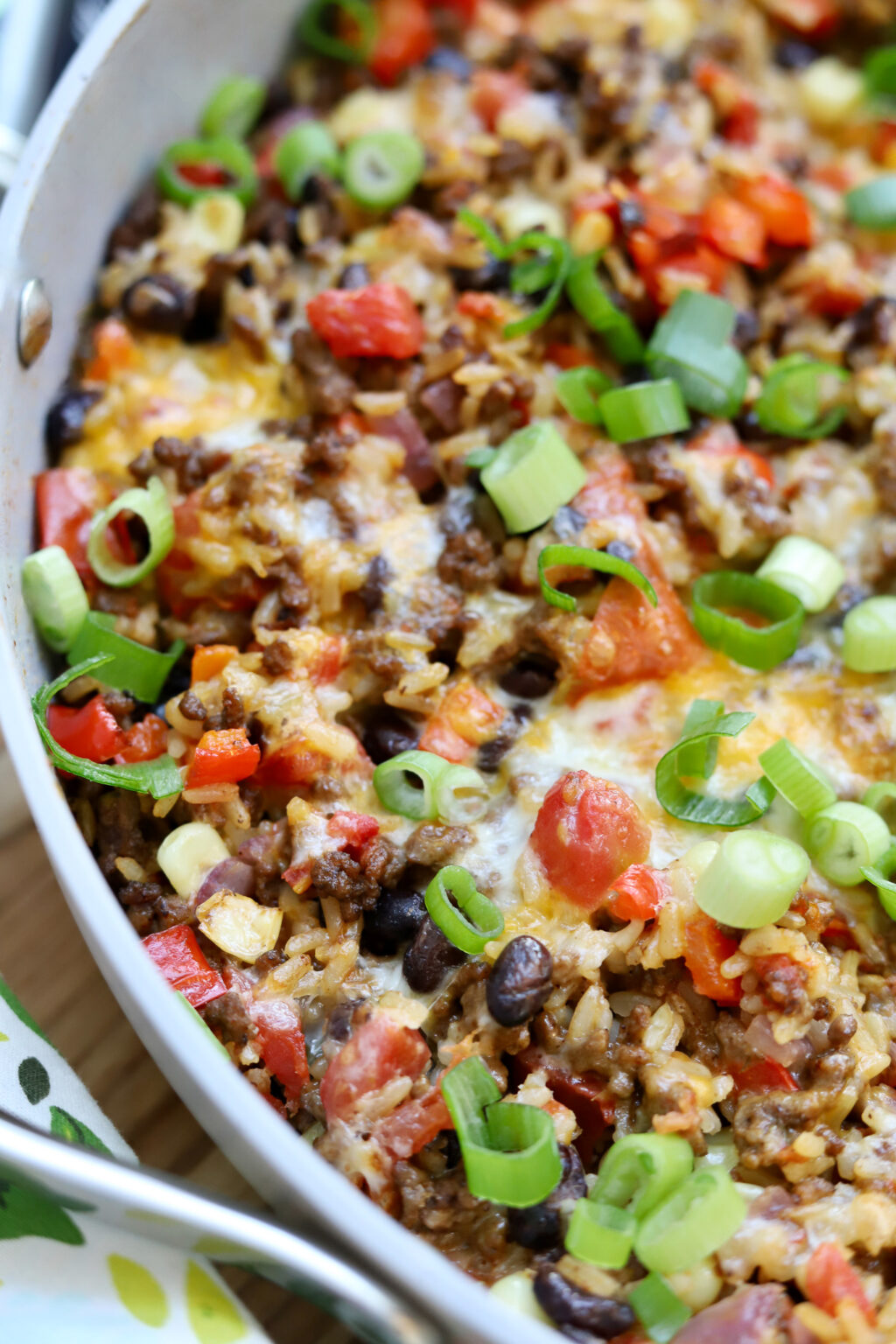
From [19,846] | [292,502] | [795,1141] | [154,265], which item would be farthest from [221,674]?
[795,1141]

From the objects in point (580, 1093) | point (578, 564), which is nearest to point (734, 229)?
point (578, 564)

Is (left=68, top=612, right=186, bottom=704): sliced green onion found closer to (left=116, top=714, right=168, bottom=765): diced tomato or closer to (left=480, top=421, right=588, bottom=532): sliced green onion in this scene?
(left=116, top=714, right=168, bottom=765): diced tomato

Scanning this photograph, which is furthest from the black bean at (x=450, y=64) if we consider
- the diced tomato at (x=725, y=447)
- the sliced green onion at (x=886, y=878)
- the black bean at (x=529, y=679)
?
the sliced green onion at (x=886, y=878)

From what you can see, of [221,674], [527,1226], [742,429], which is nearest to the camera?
[527,1226]

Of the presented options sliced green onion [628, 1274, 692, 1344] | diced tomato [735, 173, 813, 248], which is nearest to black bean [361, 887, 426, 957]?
sliced green onion [628, 1274, 692, 1344]

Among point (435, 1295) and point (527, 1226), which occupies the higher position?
point (435, 1295)

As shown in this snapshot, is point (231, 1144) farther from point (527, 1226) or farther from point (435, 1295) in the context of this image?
point (527, 1226)

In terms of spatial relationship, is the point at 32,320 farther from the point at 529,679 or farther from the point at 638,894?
the point at 638,894
